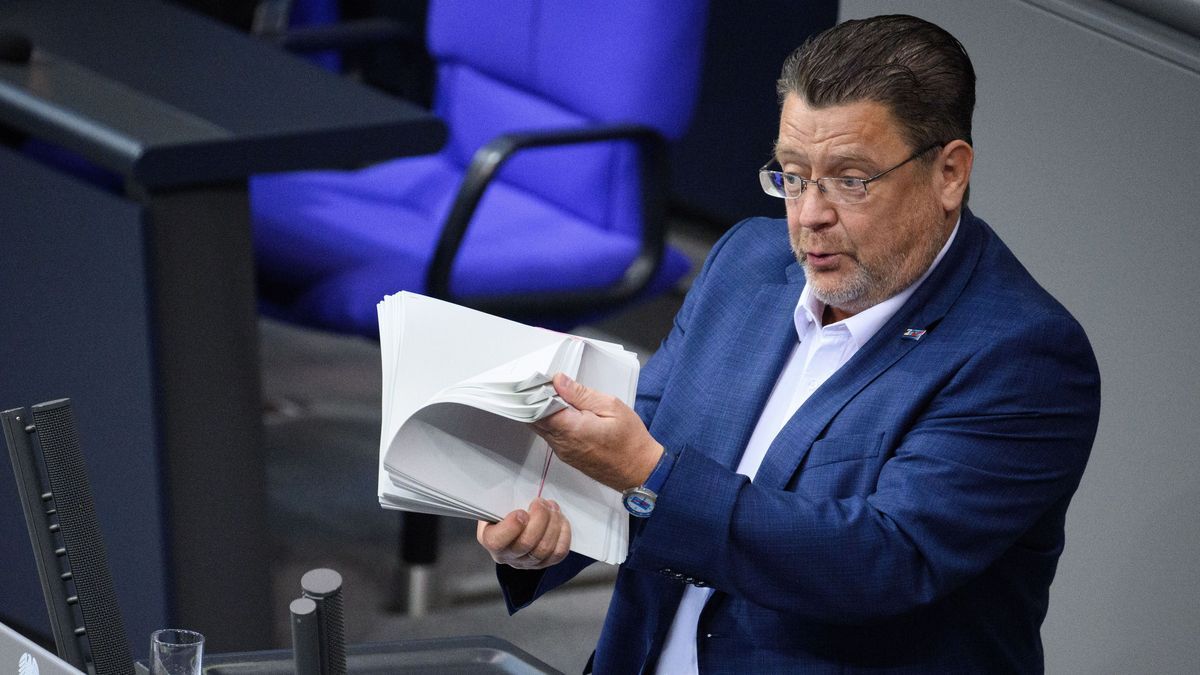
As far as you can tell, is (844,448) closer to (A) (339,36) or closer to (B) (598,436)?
(B) (598,436)

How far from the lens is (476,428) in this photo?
1463mm

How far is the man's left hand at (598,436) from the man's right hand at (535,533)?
7 cm

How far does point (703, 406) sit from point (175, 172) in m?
1.06

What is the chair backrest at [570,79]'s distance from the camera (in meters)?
3.05

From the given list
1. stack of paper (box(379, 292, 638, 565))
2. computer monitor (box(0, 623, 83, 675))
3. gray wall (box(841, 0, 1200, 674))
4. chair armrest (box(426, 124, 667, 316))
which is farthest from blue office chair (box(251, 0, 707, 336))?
computer monitor (box(0, 623, 83, 675))

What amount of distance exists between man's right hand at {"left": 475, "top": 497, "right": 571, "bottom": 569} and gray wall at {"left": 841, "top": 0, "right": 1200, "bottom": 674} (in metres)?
0.84

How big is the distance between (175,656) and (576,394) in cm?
39

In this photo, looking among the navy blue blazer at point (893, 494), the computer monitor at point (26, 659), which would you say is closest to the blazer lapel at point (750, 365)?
the navy blue blazer at point (893, 494)

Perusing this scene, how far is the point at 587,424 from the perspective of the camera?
1.39m

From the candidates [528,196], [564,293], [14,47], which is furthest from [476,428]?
[528,196]

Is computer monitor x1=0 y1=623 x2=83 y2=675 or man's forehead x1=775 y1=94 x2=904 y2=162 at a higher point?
man's forehead x1=775 y1=94 x2=904 y2=162

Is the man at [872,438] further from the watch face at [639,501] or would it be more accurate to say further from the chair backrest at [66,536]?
the chair backrest at [66,536]

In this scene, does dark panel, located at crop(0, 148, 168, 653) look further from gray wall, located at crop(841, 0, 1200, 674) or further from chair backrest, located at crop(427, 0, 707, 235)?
gray wall, located at crop(841, 0, 1200, 674)

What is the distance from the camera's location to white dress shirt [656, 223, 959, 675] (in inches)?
64.9
